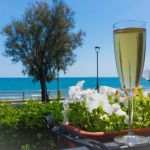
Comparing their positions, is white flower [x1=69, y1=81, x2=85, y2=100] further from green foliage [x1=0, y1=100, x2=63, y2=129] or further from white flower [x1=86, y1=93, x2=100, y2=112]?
green foliage [x1=0, y1=100, x2=63, y2=129]

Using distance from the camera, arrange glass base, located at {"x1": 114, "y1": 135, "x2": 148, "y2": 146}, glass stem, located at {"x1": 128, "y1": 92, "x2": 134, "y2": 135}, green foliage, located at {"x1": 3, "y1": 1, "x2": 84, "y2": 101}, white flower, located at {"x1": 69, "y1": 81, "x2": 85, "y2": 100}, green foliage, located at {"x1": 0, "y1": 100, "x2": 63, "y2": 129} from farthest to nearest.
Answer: green foliage, located at {"x1": 3, "y1": 1, "x2": 84, "y2": 101} < green foliage, located at {"x1": 0, "y1": 100, "x2": 63, "y2": 129} < white flower, located at {"x1": 69, "y1": 81, "x2": 85, "y2": 100} < glass stem, located at {"x1": 128, "y1": 92, "x2": 134, "y2": 135} < glass base, located at {"x1": 114, "y1": 135, "x2": 148, "y2": 146}

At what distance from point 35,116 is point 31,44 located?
1038 inches

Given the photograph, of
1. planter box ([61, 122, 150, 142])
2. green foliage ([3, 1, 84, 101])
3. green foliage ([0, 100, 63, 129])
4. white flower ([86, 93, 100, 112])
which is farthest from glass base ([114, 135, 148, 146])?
green foliage ([3, 1, 84, 101])

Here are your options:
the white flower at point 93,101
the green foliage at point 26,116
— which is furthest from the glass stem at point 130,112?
Answer: the green foliage at point 26,116

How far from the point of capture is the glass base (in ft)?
4.13

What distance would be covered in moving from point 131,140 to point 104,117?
139 mm

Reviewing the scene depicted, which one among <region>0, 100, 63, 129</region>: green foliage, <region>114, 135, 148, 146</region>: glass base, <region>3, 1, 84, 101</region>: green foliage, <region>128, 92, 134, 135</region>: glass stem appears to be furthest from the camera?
<region>3, 1, 84, 101</region>: green foliage

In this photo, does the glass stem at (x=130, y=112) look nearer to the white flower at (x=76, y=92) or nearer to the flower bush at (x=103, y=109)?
the flower bush at (x=103, y=109)

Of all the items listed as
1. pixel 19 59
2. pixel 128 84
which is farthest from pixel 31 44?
pixel 128 84

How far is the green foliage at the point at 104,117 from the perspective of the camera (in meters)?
1.42

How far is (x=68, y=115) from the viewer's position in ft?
5.07

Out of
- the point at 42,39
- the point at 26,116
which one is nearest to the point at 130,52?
the point at 26,116

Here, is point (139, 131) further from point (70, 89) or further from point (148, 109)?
point (70, 89)

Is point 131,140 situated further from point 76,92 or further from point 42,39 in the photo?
point 42,39
